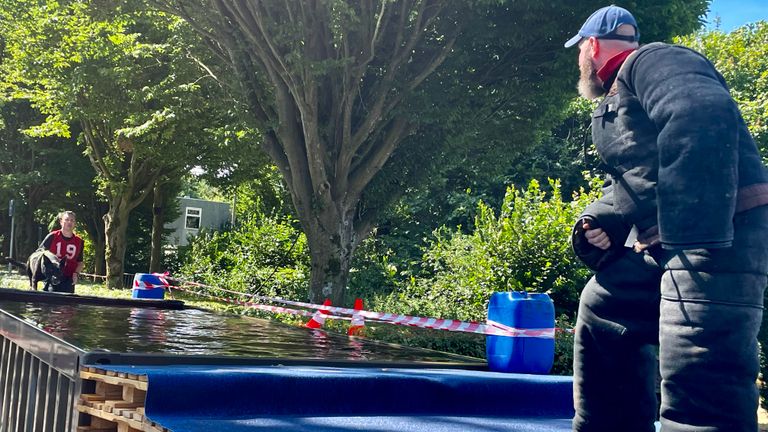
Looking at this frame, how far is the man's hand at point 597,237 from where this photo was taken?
2.75 metres

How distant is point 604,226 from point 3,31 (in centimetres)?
2409

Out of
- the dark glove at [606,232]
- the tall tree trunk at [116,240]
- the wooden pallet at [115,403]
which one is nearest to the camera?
the dark glove at [606,232]

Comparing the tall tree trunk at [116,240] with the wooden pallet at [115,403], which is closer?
the wooden pallet at [115,403]

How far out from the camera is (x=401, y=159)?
1630 cm

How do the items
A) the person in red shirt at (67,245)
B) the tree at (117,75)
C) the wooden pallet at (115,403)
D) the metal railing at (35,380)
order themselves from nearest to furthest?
the wooden pallet at (115,403) < the metal railing at (35,380) < the person in red shirt at (67,245) < the tree at (117,75)

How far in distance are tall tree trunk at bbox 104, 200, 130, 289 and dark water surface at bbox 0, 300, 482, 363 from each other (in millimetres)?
17800

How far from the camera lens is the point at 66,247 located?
11.2 metres

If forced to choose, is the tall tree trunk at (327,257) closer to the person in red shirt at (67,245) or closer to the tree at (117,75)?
the person in red shirt at (67,245)

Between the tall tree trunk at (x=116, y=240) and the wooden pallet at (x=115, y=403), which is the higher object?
the tall tree trunk at (x=116, y=240)

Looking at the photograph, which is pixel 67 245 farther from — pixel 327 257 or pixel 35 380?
pixel 35 380

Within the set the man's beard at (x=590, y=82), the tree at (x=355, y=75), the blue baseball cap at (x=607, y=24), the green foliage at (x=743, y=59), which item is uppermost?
the green foliage at (x=743, y=59)

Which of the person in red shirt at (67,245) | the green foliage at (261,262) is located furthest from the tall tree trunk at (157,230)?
the person in red shirt at (67,245)

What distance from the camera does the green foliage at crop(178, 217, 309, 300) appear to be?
20609 millimetres

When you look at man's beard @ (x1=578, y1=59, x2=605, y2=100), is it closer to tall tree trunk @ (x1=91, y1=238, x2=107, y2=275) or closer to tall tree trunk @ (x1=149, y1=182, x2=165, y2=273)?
tall tree trunk @ (x1=149, y1=182, x2=165, y2=273)
